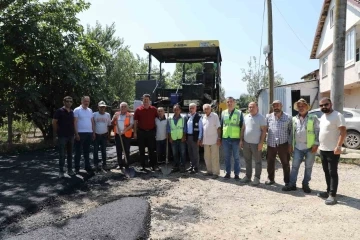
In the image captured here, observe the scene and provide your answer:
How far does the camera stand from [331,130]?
522cm

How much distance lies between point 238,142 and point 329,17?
51.6 feet

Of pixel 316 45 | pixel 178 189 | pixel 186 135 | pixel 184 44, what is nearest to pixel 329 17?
pixel 316 45

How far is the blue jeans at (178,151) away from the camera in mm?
7562

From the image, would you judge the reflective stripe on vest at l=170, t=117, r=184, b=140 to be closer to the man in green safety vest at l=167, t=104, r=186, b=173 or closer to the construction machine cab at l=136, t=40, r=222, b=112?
the man in green safety vest at l=167, t=104, r=186, b=173

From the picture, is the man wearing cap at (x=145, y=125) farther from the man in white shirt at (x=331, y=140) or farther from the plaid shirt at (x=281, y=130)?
the man in white shirt at (x=331, y=140)

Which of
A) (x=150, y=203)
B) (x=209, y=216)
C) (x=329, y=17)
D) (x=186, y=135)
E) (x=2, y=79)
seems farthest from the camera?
(x=329, y=17)

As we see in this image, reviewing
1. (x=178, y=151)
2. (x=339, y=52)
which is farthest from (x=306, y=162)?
(x=339, y=52)

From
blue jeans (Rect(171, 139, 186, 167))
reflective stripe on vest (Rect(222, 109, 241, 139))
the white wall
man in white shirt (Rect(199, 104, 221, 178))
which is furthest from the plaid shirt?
the white wall

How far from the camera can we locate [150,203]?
522cm

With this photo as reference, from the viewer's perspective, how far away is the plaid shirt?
6082mm

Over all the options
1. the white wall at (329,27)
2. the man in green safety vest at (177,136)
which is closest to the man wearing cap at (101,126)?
the man in green safety vest at (177,136)

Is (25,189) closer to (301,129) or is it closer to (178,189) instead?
(178,189)

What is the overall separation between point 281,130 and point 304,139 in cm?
46

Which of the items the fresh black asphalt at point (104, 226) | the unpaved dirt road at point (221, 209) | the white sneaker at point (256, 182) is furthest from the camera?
the white sneaker at point (256, 182)
